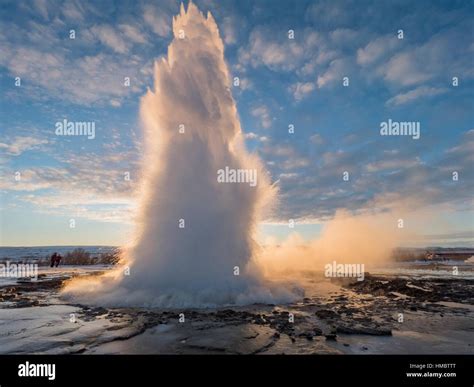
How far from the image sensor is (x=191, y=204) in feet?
61.4

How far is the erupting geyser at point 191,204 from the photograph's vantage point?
17.2 metres

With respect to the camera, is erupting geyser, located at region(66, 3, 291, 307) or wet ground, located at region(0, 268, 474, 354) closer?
wet ground, located at region(0, 268, 474, 354)

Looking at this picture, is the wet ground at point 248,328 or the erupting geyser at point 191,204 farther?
the erupting geyser at point 191,204

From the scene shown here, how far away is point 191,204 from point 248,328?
890 cm

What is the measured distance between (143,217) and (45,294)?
8.39 m

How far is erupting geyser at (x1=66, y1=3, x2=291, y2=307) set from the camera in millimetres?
17188

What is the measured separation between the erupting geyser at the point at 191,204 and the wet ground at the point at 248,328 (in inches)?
78.8

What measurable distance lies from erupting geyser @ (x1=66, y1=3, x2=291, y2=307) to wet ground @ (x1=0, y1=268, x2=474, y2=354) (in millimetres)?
2002

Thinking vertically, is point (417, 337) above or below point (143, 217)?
below
